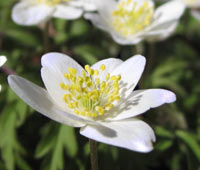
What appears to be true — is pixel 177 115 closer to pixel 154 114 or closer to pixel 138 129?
pixel 154 114

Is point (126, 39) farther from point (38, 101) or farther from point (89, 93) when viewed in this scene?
point (38, 101)

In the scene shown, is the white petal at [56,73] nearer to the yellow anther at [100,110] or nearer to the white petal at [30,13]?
the yellow anther at [100,110]

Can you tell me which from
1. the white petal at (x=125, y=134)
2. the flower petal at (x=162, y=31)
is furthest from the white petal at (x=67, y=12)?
the white petal at (x=125, y=134)

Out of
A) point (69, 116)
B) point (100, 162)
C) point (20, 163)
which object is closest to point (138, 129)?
point (69, 116)

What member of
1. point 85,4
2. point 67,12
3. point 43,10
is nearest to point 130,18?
point 85,4

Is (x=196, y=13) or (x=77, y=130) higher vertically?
(x=196, y=13)

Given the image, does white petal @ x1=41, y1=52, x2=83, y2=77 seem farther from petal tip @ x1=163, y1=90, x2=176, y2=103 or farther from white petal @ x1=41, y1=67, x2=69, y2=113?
petal tip @ x1=163, y1=90, x2=176, y2=103
